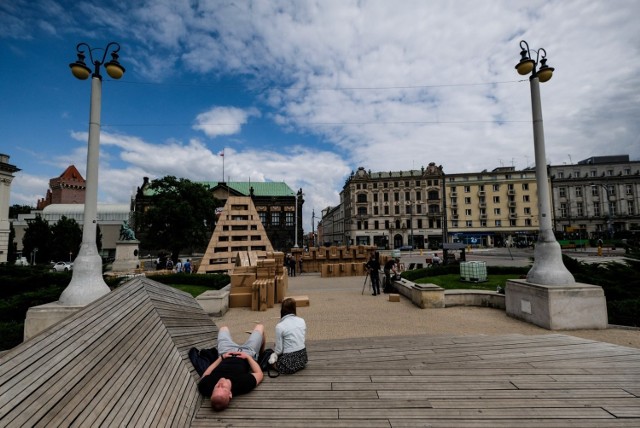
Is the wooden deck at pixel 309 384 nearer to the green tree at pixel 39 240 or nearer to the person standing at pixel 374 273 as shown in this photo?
the person standing at pixel 374 273

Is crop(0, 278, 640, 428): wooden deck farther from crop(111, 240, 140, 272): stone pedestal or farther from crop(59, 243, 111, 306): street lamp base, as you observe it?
crop(111, 240, 140, 272): stone pedestal

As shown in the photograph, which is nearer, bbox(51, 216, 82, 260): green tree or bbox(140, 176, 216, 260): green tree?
bbox(140, 176, 216, 260): green tree

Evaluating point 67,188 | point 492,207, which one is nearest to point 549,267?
point 492,207

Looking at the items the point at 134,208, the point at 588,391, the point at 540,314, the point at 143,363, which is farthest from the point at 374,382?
the point at 134,208

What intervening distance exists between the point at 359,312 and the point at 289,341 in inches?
270

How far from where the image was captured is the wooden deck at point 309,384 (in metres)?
2.30

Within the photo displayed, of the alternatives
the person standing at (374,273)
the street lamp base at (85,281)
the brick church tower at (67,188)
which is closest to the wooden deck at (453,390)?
the street lamp base at (85,281)

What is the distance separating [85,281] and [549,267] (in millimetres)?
11338

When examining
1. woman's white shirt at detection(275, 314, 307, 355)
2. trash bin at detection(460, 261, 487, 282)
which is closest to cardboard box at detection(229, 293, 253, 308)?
woman's white shirt at detection(275, 314, 307, 355)

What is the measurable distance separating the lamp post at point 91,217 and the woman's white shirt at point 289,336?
4.93 meters

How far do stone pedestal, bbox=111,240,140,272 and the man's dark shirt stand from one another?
32.2 metres

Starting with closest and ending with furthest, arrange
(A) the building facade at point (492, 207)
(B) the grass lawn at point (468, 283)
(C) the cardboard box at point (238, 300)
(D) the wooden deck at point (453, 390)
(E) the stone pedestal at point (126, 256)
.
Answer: (D) the wooden deck at point (453, 390), (C) the cardboard box at point (238, 300), (B) the grass lawn at point (468, 283), (E) the stone pedestal at point (126, 256), (A) the building facade at point (492, 207)

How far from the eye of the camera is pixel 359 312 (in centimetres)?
1074

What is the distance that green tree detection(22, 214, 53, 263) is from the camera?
4522 cm
